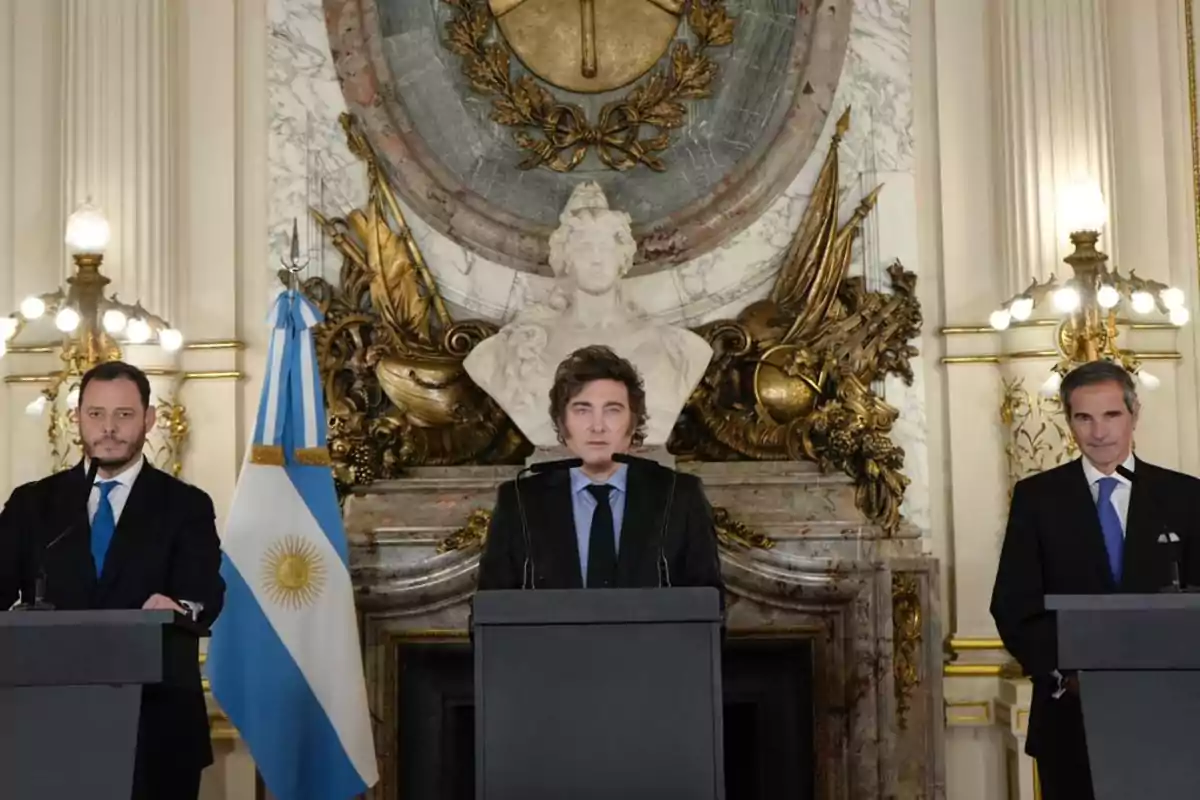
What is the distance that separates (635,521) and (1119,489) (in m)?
1.19

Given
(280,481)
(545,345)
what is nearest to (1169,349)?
(545,345)

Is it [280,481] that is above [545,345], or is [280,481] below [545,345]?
below

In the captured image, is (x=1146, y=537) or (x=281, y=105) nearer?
(x=1146, y=537)

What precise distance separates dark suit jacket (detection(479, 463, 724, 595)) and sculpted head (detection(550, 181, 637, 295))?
84.3 inches

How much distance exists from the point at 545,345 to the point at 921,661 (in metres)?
1.86

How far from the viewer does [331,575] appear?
16.8ft

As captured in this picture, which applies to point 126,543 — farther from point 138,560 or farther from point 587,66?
point 587,66

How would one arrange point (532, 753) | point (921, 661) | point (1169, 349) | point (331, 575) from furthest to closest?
point (1169, 349), point (921, 661), point (331, 575), point (532, 753)

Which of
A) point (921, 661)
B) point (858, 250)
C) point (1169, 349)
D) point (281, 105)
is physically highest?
point (281, 105)

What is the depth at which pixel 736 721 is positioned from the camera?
563 cm

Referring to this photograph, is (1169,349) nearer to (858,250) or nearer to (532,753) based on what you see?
(858,250)

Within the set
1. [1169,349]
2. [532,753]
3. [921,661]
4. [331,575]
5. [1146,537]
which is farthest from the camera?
[1169,349]

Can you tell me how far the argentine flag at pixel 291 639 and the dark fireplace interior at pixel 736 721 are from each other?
0.46m

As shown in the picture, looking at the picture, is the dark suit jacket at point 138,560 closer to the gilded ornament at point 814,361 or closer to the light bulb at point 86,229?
the light bulb at point 86,229
